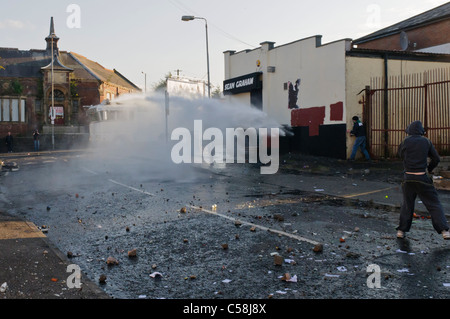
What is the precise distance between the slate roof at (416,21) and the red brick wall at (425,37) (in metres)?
0.27

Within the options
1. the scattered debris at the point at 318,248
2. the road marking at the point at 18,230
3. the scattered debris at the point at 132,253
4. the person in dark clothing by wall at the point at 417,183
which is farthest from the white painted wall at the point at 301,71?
the scattered debris at the point at 132,253

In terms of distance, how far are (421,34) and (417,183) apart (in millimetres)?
20343

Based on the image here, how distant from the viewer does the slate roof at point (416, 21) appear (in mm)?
22500

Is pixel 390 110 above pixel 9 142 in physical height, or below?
above

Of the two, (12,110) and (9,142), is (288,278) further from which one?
(12,110)

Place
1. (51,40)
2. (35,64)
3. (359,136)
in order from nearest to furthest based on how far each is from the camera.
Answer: (359,136) < (35,64) < (51,40)

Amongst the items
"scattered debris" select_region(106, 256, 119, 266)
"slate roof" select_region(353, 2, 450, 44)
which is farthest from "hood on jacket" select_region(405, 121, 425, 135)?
"slate roof" select_region(353, 2, 450, 44)

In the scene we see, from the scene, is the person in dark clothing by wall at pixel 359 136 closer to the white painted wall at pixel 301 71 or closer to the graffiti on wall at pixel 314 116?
the graffiti on wall at pixel 314 116

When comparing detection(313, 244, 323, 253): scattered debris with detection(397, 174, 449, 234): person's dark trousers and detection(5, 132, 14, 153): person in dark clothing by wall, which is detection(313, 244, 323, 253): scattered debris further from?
detection(5, 132, 14, 153): person in dark clothing by wall

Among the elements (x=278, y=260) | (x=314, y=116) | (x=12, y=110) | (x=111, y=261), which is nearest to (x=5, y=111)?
(x=12, y=110)

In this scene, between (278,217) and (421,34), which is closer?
(278,217)

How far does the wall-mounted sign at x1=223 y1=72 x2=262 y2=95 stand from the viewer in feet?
74.8

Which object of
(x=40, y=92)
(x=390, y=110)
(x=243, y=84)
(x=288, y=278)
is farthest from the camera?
(x=40, y=92)

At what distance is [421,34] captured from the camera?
23.5 m
